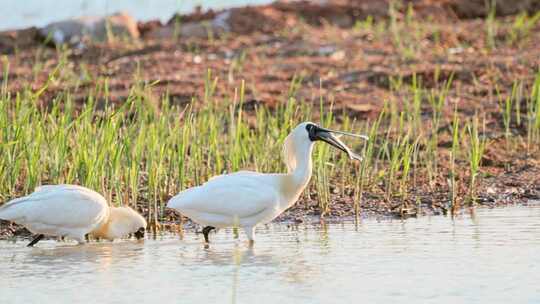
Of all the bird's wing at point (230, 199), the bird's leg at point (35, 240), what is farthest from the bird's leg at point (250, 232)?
the bird's leg at point (35, 240)

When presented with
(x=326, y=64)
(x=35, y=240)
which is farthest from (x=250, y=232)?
(x=326, y=64)

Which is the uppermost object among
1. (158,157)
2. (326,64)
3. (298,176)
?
(326,64)

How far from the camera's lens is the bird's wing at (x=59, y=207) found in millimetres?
8242

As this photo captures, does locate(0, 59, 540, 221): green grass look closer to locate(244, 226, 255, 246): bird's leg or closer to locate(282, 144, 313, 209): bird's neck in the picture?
locate(282, 144, 313, 209): bird's neck

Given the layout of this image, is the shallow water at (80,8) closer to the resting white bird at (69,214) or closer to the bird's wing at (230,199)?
the resting white bird at (69,214)

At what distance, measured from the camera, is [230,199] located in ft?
27.5

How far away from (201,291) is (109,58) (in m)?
9.61

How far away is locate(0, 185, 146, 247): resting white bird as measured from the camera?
8.26 m

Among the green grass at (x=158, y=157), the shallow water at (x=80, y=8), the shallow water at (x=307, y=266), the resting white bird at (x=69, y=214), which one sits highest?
the shallow water at (x=80, y=8)

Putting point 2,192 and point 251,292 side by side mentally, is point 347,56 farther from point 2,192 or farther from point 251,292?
point 251,292

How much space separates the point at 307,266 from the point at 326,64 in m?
7.84

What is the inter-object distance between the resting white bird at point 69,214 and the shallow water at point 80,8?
1168 cm

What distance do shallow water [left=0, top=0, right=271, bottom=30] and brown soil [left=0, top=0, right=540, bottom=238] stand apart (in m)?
1.69

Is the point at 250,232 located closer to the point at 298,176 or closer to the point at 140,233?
the point at 298,176
